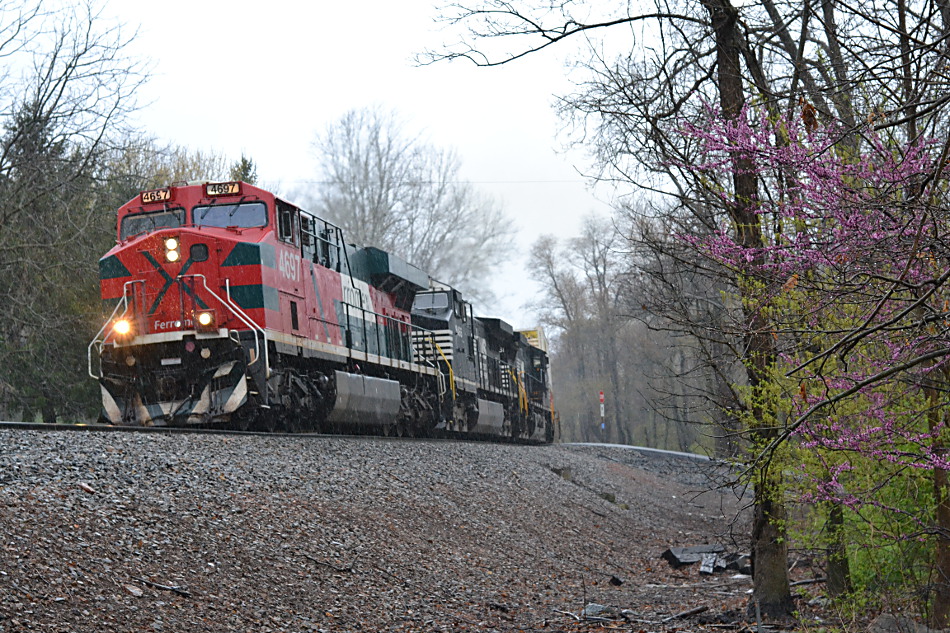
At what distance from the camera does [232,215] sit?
1262 cm

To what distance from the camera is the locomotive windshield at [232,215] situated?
12594mm

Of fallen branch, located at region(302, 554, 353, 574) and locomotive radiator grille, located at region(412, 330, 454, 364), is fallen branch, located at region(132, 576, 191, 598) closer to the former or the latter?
fallen branch, located at region(302, 554, 353, 574)

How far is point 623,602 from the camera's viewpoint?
8.70 meters

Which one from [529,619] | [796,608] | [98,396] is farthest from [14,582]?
[98,396]

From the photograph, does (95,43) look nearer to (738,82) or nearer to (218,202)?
(218,202)

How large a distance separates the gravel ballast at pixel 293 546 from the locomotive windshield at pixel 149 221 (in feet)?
12.4

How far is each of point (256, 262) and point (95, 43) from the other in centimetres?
1187

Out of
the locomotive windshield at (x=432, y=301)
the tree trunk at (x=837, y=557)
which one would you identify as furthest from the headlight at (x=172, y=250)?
the tree trunk at (x=837, y=557)

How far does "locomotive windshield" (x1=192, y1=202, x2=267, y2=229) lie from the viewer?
41.3 ft

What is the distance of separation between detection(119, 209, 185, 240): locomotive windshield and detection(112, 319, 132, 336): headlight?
1.41 metres

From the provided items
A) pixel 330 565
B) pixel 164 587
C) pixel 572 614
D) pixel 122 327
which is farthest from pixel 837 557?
pixel 122 327

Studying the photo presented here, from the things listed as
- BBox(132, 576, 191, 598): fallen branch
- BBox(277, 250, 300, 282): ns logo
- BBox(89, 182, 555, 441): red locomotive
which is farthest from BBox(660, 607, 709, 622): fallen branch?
BBox(277, 250, 300, 282): ns logo

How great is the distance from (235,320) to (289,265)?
1.29m

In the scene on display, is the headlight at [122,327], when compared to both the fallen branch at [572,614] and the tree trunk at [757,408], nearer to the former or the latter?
the fallen branch at [572,614]
